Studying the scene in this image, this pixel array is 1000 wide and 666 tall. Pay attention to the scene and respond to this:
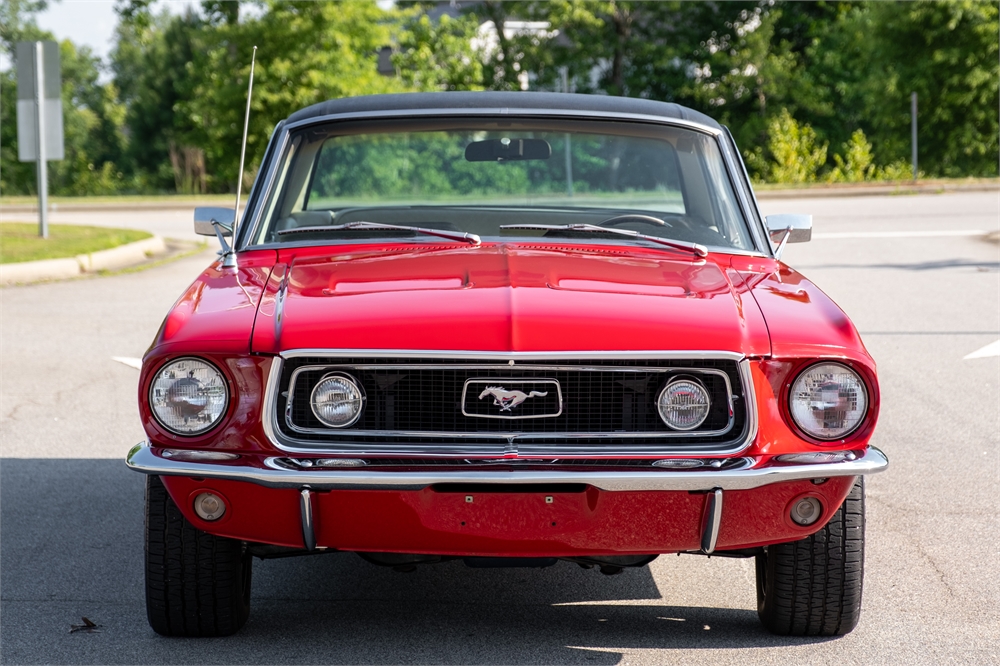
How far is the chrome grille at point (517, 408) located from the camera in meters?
3.10

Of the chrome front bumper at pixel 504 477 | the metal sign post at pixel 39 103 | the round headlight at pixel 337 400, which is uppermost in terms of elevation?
the metal sign post at pixel 39 103

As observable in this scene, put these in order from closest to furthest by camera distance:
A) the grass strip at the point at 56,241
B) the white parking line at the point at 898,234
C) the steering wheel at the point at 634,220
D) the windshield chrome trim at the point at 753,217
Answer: the windshield chrome trim at the point at 753,217 → the steering wheel at the point at 634,220 → the grass strip at the point at 56,241 → the white parking line at the point at 898,234

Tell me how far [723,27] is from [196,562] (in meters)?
37.7

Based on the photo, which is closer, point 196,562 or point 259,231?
point 196,562

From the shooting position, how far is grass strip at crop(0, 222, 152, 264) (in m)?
13.3

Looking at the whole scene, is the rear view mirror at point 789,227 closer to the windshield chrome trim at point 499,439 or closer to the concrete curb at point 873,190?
the windshield chrome trim at point 499,439

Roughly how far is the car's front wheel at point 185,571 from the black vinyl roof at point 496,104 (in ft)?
5.88

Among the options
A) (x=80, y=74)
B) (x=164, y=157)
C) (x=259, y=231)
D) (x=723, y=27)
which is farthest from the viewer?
(x=80, y=74)

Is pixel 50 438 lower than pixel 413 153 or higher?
lower

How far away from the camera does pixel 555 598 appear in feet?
12.8

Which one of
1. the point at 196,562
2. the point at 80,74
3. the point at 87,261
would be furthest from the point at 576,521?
the point at 80,74

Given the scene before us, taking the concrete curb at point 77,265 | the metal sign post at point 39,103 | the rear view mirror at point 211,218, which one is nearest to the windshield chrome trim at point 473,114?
the rear view mirror at point 211,218

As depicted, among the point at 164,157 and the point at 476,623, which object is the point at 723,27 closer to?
the point at 164,157

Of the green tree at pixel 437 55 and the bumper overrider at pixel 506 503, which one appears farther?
the green tree at pixel 437 55
